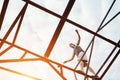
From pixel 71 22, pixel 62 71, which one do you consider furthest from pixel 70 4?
pixel 62 71

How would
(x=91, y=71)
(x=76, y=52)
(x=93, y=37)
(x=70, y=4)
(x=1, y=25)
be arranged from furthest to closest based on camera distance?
(x=76, y=52) < (x=91, y=71) < (x=93, y=37) < (x=1, y=25) < (x=70, y=4)

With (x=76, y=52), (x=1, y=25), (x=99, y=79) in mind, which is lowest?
(x=99, y=79)

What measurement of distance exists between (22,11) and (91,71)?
3612 millimetres

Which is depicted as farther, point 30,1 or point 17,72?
point 17,72

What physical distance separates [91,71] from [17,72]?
2.68 metres

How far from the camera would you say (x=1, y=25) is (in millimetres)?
6586

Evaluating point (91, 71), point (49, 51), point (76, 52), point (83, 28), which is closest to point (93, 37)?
point (83, 28)

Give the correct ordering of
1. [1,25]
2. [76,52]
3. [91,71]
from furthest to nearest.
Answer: [76,52] → [91,71] → [1,25]

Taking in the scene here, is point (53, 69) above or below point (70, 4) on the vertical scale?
below

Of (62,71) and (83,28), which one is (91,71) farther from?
(83,28)

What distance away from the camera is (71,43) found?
10141 mm

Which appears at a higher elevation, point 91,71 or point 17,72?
point 91,71

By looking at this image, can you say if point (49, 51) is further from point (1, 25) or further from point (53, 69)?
point (1, 25)

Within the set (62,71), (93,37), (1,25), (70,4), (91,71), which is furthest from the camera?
(91,71)
